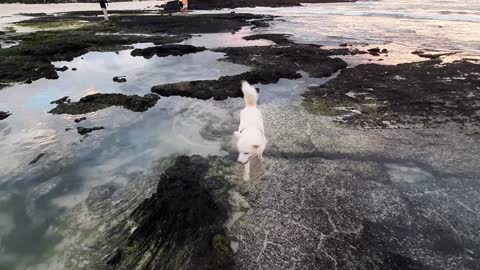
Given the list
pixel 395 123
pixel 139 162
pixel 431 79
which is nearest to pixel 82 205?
pixel 139 162

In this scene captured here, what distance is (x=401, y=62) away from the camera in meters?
17.3

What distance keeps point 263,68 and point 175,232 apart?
11464 millimetres

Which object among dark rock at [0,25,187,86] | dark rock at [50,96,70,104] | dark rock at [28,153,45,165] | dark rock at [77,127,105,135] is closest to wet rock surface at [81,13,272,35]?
dark rock at [0,25,187,86]

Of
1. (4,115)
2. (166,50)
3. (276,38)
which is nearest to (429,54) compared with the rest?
(276,38)

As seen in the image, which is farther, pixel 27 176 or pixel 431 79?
pixel 431 79

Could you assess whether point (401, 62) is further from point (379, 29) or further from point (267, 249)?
point (267, 249)

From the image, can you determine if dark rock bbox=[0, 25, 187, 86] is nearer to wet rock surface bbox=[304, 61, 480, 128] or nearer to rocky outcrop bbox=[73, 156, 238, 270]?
rocky outcrop bbox=[73, 156, 238, 270]

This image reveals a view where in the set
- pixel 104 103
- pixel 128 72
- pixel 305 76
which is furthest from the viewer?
pixel 128 72

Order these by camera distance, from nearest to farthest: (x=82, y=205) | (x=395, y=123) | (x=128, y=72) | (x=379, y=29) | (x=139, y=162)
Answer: (x=82, y=205), (x=139, y=162), (x=395, y=123), (x=128, y=72), (x=379, y=29)

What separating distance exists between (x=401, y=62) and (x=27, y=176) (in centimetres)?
1620

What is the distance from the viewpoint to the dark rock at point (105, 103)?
11883mm

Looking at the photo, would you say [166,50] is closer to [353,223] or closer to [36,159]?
[36,159]

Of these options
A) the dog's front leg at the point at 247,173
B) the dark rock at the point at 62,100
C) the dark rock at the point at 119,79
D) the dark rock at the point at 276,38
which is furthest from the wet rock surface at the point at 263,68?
the dog's front leg at the point at 247,173

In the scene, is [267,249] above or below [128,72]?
above
